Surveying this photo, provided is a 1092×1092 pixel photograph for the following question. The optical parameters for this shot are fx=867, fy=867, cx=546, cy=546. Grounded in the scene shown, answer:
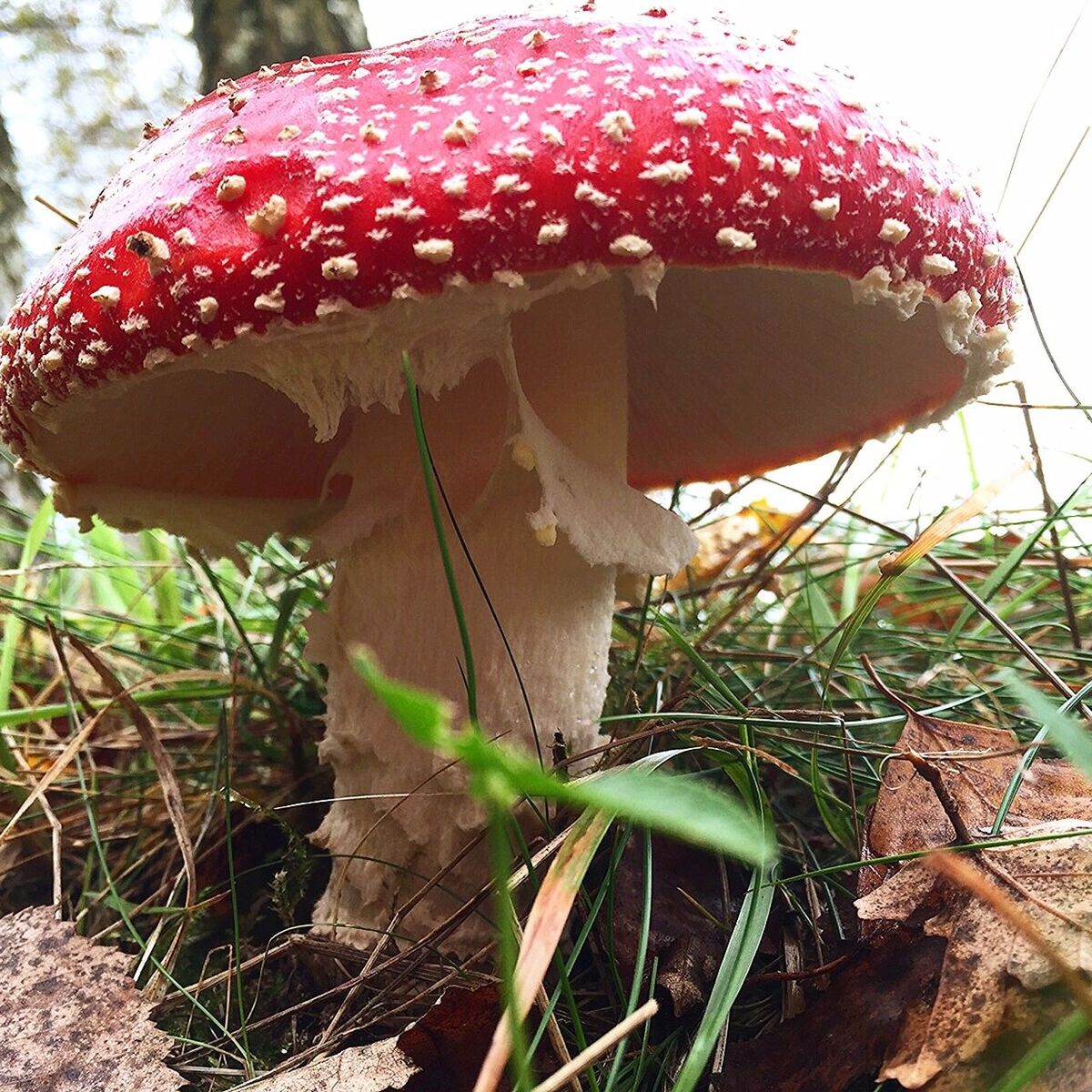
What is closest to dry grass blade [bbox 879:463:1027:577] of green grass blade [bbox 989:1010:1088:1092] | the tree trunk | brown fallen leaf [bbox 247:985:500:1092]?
green grass blade [bbox 989:1010:1088:1092]

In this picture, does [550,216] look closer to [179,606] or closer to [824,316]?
[824,316]

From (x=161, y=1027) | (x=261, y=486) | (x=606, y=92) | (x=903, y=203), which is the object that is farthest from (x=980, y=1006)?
(x=261, y=486)

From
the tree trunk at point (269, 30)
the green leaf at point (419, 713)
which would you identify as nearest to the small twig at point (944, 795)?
the green leaf at point (419, 713)

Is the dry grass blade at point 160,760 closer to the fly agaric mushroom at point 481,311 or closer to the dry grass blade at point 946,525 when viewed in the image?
the fly agaric mushroom at point 481,311

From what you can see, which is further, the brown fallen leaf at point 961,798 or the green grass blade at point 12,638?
the green grass blade at point 12,638

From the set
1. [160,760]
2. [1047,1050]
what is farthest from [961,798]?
[160,760]

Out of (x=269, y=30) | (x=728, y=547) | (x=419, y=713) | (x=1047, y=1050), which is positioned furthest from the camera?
(x=728, y=547)

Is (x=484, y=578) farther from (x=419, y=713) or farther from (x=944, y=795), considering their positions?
(x=419, y=713)

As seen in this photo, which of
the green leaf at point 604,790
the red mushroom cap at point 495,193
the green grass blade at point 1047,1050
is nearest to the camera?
the green leaf at point 604,790
